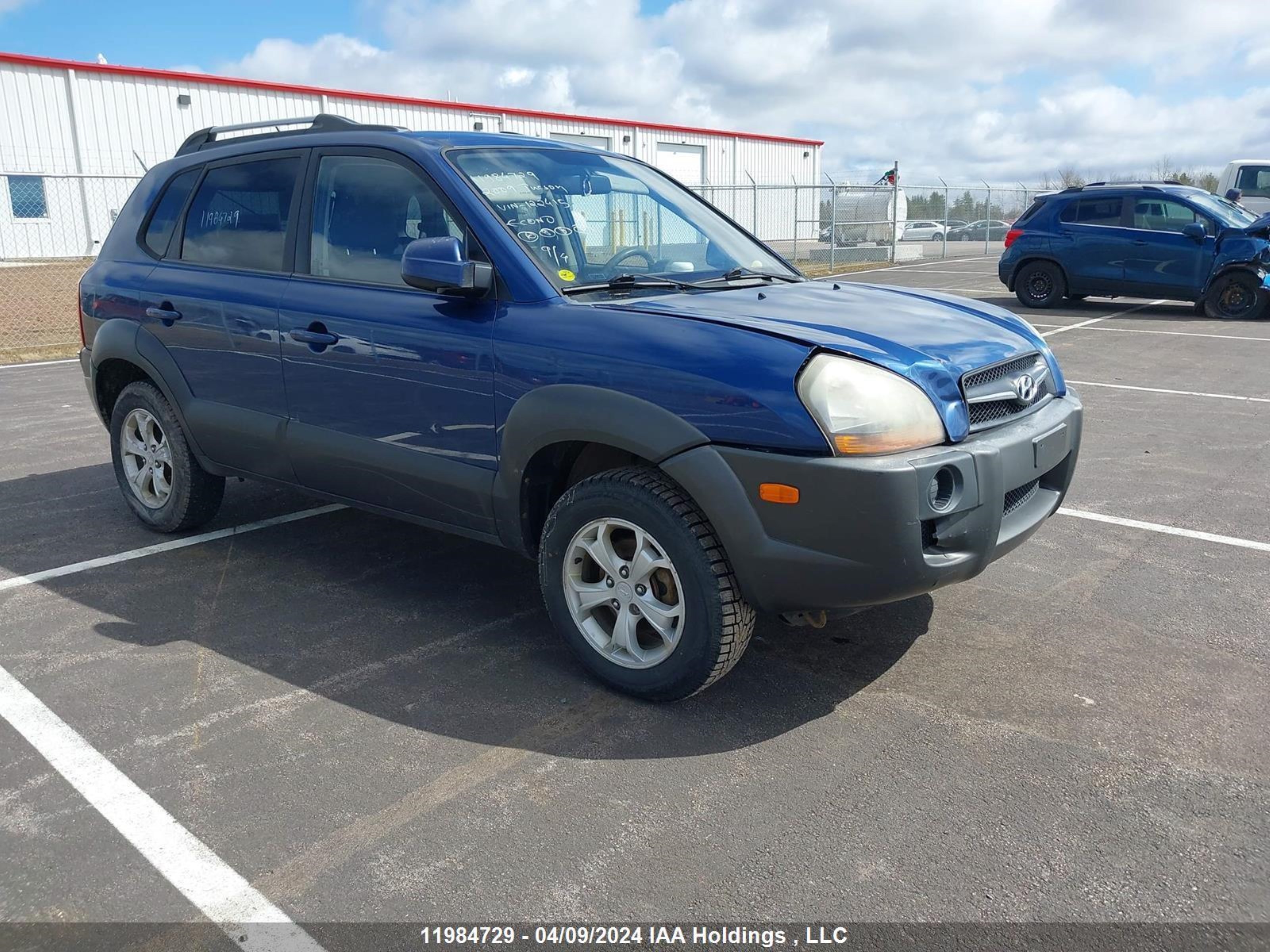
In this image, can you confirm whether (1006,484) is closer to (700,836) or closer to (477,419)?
(700,836)

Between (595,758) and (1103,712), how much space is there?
1617mm

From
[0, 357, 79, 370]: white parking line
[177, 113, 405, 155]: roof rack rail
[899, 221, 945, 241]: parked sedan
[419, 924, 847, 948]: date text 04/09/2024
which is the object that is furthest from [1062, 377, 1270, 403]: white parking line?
[899, 221, 945, 241]: parked sedan

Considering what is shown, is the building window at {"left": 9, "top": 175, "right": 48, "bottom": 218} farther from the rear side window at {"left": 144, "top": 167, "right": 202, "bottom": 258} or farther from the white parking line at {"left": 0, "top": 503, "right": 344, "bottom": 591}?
the white parking line at {"left": 0, "top": 503, "right": 344, "bottom": 591}

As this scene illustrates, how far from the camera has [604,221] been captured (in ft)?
13.8

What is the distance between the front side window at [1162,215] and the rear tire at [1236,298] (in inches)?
31.4

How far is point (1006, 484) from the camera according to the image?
3.25 meters

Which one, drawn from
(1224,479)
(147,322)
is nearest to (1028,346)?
(1224,479)

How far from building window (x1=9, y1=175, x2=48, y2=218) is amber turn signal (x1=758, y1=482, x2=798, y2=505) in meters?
27.2

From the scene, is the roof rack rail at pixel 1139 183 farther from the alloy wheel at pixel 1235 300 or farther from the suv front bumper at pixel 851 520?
the suv front bumper at pixel 851 520

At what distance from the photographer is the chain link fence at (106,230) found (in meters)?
15.6

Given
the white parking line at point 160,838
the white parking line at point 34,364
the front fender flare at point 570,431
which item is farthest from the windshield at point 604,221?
the white parking line at point 34,364

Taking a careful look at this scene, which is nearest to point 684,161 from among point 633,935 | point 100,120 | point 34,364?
point 100,120

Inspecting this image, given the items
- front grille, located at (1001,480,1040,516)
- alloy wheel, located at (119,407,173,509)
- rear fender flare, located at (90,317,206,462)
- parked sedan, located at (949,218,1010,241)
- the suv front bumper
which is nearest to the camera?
the suv front bumper

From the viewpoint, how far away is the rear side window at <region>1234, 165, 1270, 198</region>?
67.3 feet
